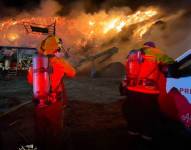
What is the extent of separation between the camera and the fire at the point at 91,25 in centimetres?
2521

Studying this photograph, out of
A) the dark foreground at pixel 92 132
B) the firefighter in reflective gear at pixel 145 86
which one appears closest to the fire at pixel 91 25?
the dark foreground at pixel 92 132

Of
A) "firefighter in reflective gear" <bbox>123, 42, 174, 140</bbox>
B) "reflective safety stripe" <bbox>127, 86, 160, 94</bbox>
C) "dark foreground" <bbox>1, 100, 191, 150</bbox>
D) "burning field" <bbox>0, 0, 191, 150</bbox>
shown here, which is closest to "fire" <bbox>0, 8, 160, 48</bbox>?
"burning field" <bbox>0, 0, 191, 150</bbox>

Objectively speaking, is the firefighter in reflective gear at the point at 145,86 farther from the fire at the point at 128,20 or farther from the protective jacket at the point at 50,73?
the fire at the point at 128,20

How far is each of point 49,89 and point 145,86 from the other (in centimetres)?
182

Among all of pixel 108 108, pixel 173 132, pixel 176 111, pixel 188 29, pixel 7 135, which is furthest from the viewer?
pixel 188 29

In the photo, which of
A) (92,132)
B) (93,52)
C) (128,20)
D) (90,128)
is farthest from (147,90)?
(93,52)

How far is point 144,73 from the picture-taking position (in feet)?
18.4

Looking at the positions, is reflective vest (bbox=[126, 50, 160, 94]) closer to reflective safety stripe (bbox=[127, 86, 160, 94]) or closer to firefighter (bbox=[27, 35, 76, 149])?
reflective safety stripe (bbox=[127, 86, 160, 94])

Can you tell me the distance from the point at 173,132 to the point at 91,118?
2.73 m

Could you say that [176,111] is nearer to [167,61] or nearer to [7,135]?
[167,61]

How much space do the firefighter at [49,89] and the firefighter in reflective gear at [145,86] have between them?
1.48 m

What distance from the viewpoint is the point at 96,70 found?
2297 centimetres

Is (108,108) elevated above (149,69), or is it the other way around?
(149,69)

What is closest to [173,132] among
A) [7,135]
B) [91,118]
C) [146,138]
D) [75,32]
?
[146,138]
